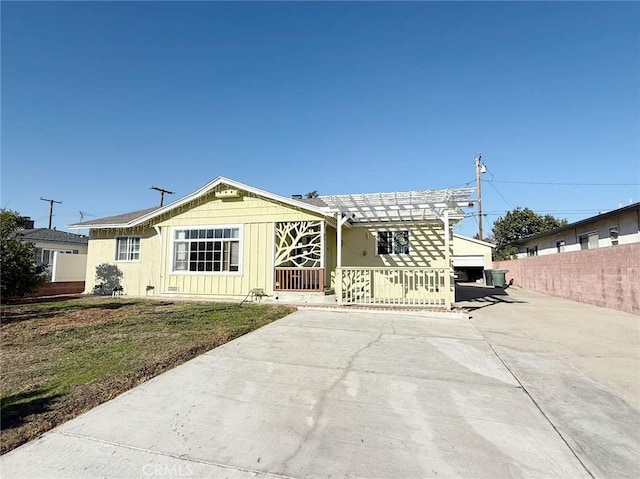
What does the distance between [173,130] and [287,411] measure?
1423 centimetres

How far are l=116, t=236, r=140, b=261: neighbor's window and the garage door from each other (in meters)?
22.3

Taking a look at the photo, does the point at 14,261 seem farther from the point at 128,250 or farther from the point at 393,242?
the point at 393,242

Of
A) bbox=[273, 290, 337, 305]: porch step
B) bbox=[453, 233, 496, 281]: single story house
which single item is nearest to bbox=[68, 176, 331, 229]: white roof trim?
bbox=[273, 290, 337, 305]: porch step

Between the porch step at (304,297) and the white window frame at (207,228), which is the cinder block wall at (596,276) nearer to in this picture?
the porch step at (304,297)

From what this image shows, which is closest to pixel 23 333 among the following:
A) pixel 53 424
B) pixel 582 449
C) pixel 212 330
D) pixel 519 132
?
pixel 212 330

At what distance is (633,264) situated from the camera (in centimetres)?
891

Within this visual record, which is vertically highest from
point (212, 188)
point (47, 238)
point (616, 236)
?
point (212, 188)

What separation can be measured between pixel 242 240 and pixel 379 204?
17.4ft

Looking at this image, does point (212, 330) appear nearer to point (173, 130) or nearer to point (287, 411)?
point (287, 411)

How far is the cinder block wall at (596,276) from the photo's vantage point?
912 centimetres

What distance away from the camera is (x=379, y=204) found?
10.3 meters

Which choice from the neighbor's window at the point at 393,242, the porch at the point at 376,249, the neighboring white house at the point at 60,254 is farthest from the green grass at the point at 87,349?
the neighboring white house at the point at 60,254

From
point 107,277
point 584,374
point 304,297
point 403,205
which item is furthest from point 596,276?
point 107,277

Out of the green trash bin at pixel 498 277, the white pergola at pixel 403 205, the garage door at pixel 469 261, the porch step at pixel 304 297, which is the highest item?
the white pergola at pixel 403 205
